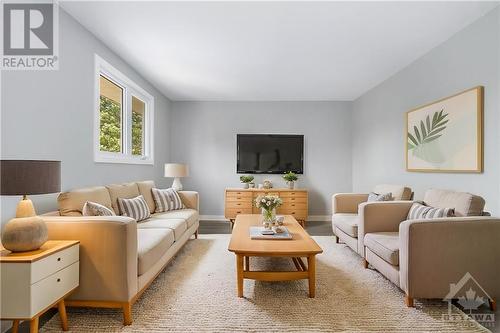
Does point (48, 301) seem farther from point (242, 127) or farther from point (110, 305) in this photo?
point (242, 127)

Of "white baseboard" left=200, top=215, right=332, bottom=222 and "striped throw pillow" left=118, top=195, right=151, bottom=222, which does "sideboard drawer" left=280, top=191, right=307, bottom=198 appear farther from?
"striped throw pillow" left=118, top=195, right=151, bottom=222

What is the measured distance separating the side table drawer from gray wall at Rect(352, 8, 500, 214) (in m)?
3.50

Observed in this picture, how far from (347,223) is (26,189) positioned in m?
3.18

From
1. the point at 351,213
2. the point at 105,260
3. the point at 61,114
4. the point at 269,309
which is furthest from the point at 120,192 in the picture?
the point at 351,213

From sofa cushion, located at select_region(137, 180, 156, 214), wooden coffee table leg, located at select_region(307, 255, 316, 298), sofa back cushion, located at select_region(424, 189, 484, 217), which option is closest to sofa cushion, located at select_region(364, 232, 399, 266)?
sofa back cushion, located at select_region(424, 189, 484, 217)

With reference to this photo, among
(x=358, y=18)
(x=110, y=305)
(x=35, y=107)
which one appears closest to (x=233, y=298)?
(x=110, y=305)

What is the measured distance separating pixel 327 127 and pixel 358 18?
3349 mm

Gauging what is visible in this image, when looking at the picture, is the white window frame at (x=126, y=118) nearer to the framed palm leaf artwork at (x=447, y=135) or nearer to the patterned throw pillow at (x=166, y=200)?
the patterned throw pillow at (x=166, y=200)

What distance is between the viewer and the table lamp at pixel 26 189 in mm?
1544

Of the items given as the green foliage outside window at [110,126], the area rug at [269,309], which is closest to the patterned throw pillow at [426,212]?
the area rug at [269,309]

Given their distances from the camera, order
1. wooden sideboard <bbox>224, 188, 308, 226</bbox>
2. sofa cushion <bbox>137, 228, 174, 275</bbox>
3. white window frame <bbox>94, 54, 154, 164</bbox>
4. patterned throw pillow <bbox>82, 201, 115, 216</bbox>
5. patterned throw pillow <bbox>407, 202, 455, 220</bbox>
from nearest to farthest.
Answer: sofa cushion <bbox>137, 228, 174, 275</bbox>
patterned throw pillow <bbox>82, 201, 115, 216</bbox>
patterned throw pillow <bbox>407, 202, 455, 220</bbox>
white window frame <bbox>94, 54, 154, 164</bbox>
wooden sideboard <bbox>224, 188, 308, 226</bbox>

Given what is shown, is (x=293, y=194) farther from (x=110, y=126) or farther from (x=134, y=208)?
(x=110, y=126)

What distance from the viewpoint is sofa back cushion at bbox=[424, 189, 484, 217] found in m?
2.37

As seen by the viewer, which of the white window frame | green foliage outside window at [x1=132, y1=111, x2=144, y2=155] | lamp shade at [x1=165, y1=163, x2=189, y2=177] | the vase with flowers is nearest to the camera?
the vase with flowers
